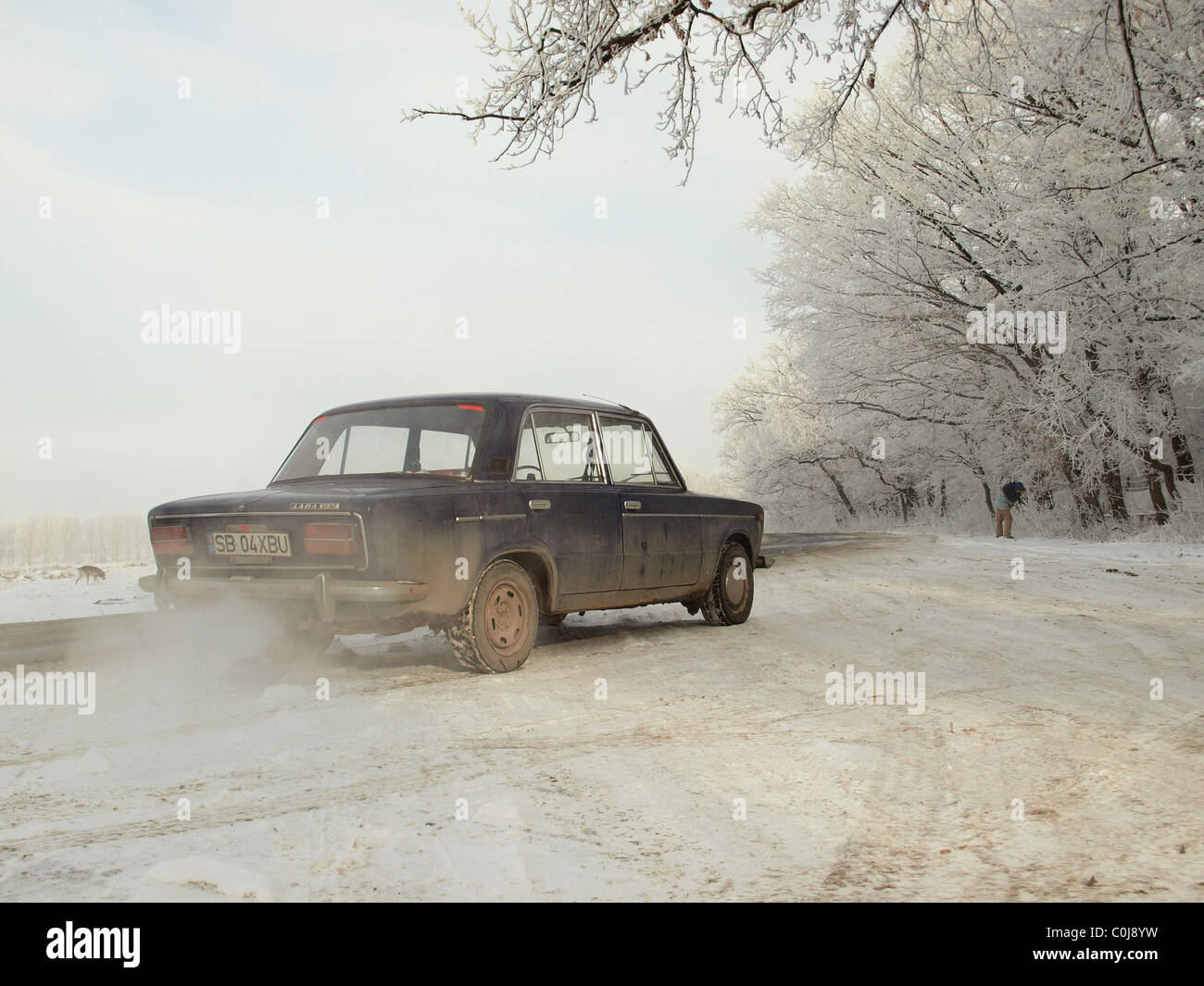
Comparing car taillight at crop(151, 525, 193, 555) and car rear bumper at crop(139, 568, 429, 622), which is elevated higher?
car taillight at crop(151, 525, 193, 555)

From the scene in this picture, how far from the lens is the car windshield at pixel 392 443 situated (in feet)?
20.5

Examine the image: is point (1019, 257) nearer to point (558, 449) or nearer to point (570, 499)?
point (558, 449)

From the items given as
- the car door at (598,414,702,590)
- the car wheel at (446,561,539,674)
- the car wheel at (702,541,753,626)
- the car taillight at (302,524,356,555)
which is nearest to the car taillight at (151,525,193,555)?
the car taillight at (302,524,356,555)

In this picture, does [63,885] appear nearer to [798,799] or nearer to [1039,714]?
[798,799]

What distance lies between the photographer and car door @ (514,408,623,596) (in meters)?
6.43

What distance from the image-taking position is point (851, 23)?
8445 mm

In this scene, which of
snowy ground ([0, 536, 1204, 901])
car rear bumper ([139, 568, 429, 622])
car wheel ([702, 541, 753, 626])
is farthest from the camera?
car wheel ([702, 541, 753, 626])

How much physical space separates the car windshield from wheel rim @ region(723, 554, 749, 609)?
3066 millimetres

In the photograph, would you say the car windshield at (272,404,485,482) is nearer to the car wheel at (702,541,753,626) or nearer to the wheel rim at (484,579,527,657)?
the wheel rim at (484,579,527,657)

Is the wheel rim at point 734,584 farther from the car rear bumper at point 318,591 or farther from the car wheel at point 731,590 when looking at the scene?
the car rear bumper at point 318,591

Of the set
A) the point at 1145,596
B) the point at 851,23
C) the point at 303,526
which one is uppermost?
the point at 851,23

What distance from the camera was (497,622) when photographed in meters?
6.17
